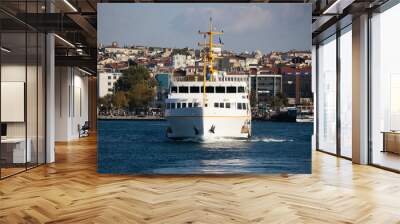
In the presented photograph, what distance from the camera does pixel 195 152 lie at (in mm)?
7434

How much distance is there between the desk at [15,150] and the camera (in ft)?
23.3

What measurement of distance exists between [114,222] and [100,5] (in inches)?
165

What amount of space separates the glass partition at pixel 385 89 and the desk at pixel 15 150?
20.9 feet

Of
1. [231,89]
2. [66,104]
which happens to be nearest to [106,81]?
[231,89]

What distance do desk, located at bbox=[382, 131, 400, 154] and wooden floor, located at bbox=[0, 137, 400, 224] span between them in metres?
0.49

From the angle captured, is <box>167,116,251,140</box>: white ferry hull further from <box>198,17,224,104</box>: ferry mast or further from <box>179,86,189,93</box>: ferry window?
<box>198,17,224,104</box>: ferry mast

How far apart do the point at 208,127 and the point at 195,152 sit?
1.55 feet

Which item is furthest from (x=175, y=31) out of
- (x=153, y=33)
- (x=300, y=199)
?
(x=300, y=199)

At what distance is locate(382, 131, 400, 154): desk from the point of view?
7.85 metres

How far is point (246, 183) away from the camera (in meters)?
→ 6.82

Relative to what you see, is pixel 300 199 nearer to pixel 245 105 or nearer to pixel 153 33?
pixel 245 105

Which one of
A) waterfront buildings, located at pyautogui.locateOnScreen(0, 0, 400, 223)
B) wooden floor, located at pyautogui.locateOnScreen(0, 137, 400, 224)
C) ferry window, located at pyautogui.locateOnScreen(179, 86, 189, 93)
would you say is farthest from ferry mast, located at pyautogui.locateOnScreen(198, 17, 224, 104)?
wooden floor, located at pyautogui.locateOnScreen(0, 137, 400, 224)

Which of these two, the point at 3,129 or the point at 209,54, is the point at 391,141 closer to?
the point at 209,54

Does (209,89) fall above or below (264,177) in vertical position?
above
